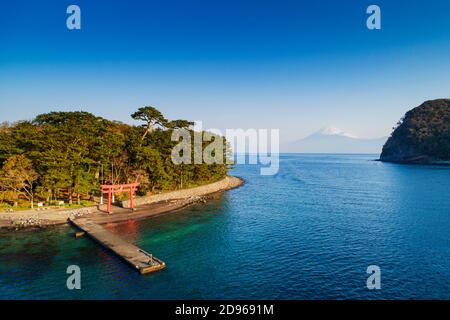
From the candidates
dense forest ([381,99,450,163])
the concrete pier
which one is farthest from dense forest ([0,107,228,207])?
dense forest ([381,99,450,163])

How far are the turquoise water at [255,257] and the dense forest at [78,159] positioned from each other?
435 inches

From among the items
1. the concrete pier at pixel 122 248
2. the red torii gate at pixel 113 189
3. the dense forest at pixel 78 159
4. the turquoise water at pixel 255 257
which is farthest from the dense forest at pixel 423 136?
the concrete pier at pixel 122 248

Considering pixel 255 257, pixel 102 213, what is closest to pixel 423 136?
pixel 255 257

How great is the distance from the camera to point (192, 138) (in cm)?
7638

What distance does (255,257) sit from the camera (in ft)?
95.8

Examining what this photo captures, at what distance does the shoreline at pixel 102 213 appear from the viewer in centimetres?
3988

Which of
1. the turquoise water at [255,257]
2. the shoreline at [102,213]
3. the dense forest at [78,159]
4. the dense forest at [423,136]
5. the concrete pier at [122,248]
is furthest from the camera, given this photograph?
the dense forest at [423,136]

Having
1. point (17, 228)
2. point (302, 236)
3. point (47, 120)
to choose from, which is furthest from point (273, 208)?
point (47, 120)

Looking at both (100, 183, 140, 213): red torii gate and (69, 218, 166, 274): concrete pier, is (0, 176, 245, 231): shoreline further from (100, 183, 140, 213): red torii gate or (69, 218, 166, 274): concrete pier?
(69, 218, 166, 274): concrete pier

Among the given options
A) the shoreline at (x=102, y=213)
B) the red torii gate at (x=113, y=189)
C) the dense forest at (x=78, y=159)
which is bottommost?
the shoreline at (x=102, y=213)

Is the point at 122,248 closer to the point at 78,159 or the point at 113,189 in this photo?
the point at 113,189

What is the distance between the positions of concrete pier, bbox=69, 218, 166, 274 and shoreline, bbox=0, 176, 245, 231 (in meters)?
2.77

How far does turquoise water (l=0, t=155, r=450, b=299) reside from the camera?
22.3m

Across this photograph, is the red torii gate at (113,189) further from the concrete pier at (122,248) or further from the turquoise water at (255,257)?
the turquoise water at (255,257)
